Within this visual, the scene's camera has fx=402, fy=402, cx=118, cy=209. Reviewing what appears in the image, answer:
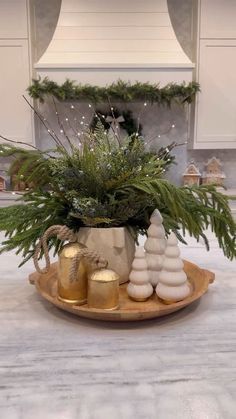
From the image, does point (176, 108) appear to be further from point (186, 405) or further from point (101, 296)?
point (186, 405)

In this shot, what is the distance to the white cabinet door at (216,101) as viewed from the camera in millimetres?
3479

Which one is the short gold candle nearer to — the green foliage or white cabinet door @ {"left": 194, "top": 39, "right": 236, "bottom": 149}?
the green foliage

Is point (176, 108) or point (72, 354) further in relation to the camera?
point (176, 108)

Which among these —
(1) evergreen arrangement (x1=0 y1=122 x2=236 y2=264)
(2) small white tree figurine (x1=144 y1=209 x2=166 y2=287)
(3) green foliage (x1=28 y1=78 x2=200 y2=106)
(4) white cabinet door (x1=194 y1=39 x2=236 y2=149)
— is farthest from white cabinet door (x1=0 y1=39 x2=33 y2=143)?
(2) small white tree figurine (x1=144 y1=209 x2=166 y2=287)

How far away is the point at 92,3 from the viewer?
11.0 feet

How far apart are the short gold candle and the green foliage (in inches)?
105

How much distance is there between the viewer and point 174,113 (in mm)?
3738

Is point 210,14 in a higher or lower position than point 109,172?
higher

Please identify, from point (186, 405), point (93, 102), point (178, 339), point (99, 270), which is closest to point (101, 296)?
point (99, 270)

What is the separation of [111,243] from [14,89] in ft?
9.63

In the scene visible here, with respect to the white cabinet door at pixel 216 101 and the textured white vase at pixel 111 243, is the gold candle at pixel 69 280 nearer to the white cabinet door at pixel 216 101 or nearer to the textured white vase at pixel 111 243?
the textured white vase at pixel 111 243

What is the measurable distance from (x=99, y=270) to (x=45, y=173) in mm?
284

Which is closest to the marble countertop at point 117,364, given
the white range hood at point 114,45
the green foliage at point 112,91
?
the green foliage at point 112,91

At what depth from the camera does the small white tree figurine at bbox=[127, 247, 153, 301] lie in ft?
2.88
